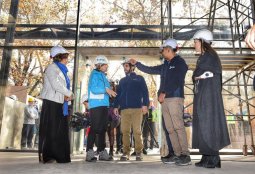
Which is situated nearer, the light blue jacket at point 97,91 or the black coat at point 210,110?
the black coat at point 210,110

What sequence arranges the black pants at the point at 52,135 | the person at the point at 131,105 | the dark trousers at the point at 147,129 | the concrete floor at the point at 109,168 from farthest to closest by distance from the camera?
1. the dark trousers at the point at 147,129
2. the person at the point at 131,105
3. the black pants at the point at 52,135
4. the concrete floor at the point at 109,168

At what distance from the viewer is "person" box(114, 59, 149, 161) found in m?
4.23

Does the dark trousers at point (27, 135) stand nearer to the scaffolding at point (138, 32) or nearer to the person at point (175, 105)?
the scaffolding at point (138, 32)

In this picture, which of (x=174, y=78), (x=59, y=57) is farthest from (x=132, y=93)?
(x=59, y=57)

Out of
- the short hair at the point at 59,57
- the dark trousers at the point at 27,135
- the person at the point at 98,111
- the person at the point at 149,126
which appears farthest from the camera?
the dark trousers at the point at 27,135

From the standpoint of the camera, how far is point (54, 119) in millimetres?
3506

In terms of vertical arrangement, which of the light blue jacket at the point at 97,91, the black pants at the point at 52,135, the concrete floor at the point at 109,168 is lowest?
the concrete floor at the point at 109,168

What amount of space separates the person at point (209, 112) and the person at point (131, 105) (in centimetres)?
122

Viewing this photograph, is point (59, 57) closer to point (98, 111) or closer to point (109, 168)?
point (98, 111)

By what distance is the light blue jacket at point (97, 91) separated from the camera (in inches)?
155

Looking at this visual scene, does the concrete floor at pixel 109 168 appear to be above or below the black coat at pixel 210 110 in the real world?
below

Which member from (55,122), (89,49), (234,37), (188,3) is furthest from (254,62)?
(188,3)

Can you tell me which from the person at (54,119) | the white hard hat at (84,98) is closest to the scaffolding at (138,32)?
the white hard hat at (84,98)

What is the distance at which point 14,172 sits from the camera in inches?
99.9
